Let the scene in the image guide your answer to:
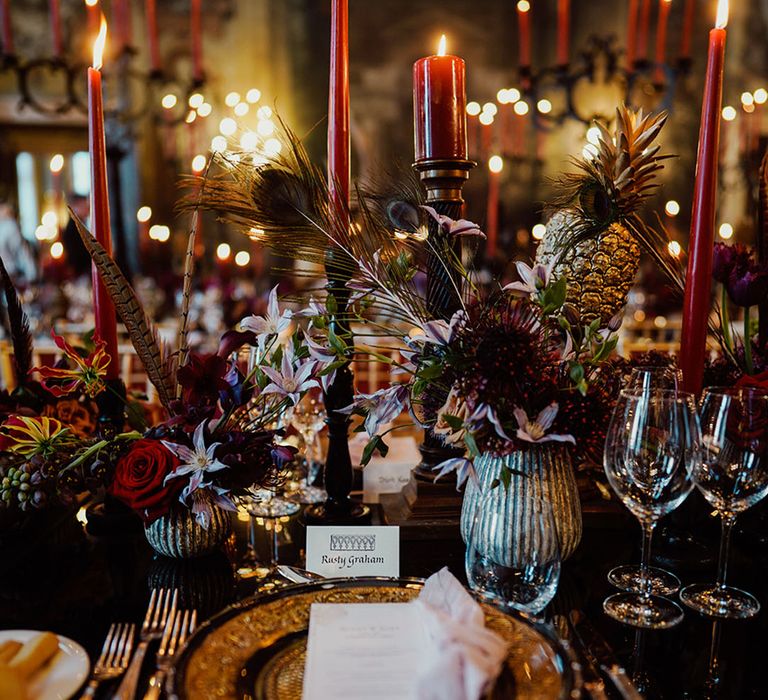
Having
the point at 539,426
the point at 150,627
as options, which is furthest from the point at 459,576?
the point at 150,627

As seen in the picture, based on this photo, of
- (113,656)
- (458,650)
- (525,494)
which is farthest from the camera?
(525,494)

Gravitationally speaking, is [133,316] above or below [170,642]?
above

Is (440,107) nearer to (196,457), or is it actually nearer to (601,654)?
(196,457)

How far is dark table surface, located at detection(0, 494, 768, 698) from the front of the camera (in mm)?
632

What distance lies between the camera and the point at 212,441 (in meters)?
0.79

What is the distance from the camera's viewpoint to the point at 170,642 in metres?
0.63

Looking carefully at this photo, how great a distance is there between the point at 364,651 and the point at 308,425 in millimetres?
565

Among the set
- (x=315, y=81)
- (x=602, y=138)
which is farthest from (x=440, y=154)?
(x=315, y=81)

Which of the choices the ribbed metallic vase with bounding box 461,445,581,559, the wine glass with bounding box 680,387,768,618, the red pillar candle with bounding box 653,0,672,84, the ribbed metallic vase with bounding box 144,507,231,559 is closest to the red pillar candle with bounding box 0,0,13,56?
the red pillar candle with bounding box 653,0,672,84

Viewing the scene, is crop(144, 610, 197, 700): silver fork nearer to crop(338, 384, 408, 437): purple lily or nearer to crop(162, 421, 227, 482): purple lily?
crop(162, 421, 227, 482): purple lily

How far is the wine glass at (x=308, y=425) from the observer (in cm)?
105

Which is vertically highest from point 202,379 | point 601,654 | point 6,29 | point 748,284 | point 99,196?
point 6,29

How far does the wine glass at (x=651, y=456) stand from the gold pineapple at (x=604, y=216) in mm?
165

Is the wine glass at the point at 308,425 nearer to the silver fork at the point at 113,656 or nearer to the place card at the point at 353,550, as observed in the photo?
the place card at the point at 353,550
